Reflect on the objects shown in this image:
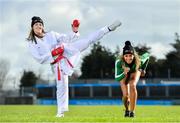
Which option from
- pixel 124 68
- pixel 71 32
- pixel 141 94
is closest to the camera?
pixel 71 32

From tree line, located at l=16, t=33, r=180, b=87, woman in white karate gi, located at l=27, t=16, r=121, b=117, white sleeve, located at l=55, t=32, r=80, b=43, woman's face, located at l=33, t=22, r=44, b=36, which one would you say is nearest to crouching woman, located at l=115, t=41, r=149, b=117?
woman in white karate gi, located at l=27, t=16, r=121, b=117

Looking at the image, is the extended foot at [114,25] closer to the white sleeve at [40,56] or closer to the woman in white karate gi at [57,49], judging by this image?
the woman in white karate gi at [57,49]

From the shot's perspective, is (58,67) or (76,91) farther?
(76,91)

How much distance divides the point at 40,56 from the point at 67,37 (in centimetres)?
73

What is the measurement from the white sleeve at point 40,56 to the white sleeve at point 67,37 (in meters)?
0.39

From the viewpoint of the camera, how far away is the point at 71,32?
11.7 metres

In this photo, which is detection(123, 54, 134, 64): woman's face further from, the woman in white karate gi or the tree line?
the tree line

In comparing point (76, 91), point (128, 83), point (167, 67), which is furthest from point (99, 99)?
point (128, 83)

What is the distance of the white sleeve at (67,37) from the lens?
1171 centimetres

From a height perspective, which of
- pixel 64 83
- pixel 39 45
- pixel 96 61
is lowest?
pixel 64 83

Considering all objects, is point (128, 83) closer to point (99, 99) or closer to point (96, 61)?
point (99, 99)

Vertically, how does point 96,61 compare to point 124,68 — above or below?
above

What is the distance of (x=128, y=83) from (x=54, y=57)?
225cm

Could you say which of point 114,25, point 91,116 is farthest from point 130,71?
point 91,116
